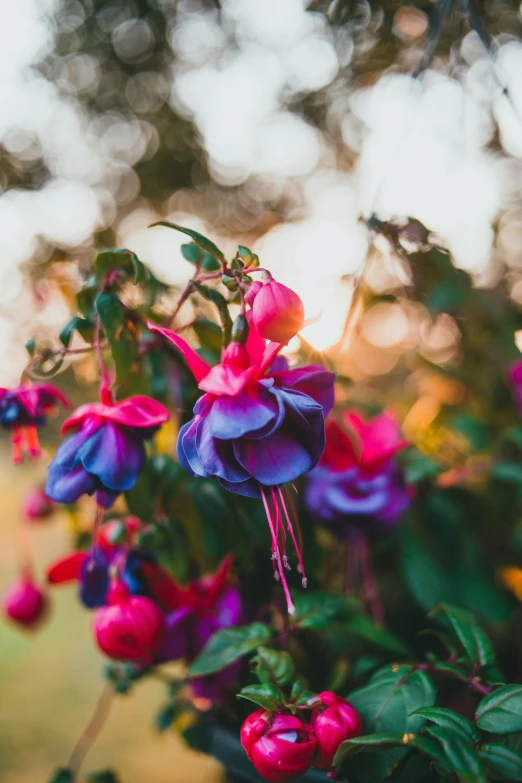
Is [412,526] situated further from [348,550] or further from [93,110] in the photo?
[93,110]

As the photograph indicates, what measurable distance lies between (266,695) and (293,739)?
0.03 metres

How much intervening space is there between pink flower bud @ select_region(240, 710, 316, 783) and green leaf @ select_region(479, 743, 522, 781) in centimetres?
10

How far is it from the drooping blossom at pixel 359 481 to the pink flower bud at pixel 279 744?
213 mm

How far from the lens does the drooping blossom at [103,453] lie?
1.19ft

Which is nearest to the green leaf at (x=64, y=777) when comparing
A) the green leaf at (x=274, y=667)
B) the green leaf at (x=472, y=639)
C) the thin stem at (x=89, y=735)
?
the thin stem at (x=89, y=735)

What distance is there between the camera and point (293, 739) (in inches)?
12.9

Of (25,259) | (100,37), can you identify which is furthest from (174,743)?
(100,37)

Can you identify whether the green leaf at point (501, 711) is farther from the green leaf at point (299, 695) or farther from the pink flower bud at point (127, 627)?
the pink flower bud at point (127, 627)

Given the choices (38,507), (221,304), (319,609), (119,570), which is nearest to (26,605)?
(38,507)

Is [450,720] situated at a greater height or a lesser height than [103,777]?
greater

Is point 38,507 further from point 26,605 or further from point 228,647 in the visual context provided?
point 228,647

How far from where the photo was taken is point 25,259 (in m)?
0.89

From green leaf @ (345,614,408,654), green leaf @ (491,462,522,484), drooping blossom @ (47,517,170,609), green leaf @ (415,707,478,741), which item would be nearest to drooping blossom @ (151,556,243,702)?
drooping blossom @ (47,517,170,609)

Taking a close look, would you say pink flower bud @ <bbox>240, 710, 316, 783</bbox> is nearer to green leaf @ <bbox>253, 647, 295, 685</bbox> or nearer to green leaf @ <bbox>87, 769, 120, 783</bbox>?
green leaf @ <bbox>253, 647, 295, 685</bbox>
